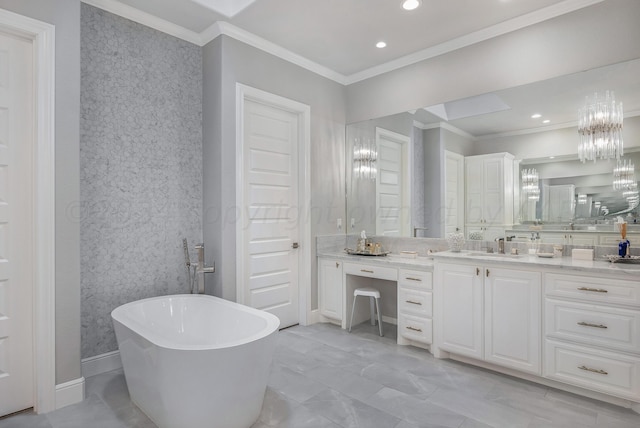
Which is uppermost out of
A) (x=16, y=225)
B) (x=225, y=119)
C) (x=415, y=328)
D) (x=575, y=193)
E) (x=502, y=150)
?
(x=225, y=119)

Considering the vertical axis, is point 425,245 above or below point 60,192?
below

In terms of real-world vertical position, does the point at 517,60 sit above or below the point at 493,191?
above

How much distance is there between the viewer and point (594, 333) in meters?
2.30

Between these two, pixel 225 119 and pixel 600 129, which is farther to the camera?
pixel 225 119

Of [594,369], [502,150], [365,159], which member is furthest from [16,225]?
[594,369]

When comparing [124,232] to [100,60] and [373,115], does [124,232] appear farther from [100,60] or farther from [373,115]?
[373,115]

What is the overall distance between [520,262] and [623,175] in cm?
100

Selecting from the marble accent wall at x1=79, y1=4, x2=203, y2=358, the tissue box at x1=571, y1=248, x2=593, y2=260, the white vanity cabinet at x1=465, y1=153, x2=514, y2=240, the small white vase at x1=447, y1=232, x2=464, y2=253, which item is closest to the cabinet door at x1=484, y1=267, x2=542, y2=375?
the tissue box at x1=571, y1=248, x2=593, y2=260

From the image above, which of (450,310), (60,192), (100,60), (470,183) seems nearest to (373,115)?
(470,183)

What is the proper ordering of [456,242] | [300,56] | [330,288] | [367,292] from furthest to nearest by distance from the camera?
[330,288]
[300,56]
[367,292]
[456,242]

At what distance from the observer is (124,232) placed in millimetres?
2863

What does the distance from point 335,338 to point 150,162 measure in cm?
237

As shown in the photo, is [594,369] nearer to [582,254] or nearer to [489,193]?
[582,254]

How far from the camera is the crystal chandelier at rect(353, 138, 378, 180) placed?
4.08m
